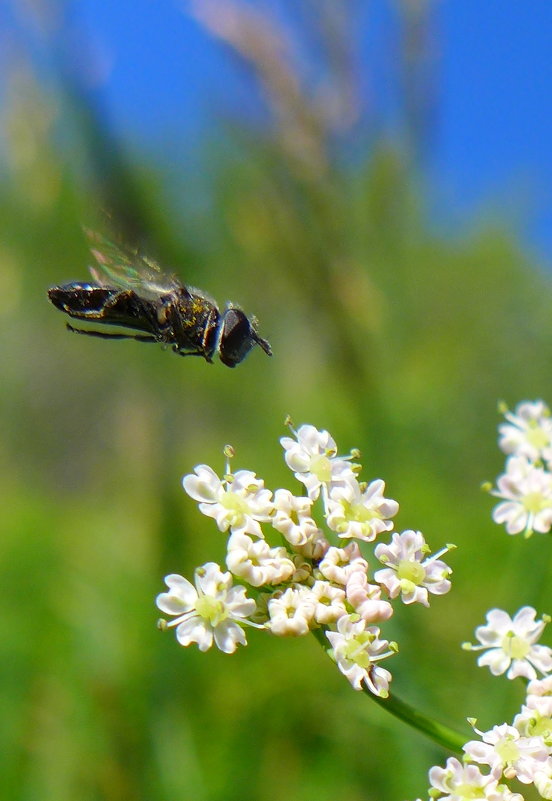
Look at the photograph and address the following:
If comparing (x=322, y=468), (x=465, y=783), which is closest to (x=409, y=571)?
(x=322, y=468)

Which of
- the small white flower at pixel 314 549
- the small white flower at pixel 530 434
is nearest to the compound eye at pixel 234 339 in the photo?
the small white flower at pixel 314 549

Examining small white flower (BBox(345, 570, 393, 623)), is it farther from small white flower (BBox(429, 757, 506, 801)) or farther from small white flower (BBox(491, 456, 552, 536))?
small white flower (BBox(491, 456, 552, 536))

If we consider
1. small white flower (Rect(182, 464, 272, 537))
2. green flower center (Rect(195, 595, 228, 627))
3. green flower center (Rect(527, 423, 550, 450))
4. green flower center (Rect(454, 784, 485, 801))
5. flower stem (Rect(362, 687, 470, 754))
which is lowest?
green flower center (Rect(454, 784, 485, 801))

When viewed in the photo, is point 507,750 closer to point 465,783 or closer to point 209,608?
point 465,783

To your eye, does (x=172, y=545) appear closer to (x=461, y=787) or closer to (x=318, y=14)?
(x=461, y=787)

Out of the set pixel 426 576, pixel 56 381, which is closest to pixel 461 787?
pixel 426 576

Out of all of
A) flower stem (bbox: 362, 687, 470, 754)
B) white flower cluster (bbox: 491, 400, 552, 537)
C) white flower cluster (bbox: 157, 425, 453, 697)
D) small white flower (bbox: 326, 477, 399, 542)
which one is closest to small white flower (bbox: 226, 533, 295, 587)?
white flower cluster (bbox: 157, 425, 453, 697)
